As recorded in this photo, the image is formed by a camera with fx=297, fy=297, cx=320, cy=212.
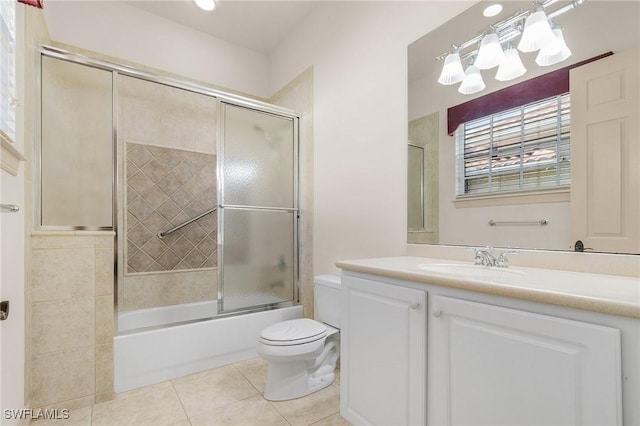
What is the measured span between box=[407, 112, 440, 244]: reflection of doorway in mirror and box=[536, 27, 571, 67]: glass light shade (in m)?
0.51

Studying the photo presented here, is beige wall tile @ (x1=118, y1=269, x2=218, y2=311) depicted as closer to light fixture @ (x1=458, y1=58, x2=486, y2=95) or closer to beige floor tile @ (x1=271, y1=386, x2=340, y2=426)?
beige floor tile @ (x1=271, y1=386, x2=340, y2=426)

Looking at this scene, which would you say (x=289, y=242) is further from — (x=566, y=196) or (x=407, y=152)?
(x=566, y=196)

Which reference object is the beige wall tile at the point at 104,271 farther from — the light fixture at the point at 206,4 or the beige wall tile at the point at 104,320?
the light fixture at the point at 206,4

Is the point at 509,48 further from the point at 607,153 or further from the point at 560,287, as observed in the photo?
the point at 560,287

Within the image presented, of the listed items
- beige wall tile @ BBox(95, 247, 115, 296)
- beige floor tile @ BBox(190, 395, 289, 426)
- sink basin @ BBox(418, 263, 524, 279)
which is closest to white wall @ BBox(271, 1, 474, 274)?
sink basin @ BBox(418, 263, 524, 279)

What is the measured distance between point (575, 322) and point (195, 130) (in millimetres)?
2960

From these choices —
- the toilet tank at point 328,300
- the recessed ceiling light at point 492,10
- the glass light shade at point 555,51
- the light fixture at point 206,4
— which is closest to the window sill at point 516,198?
the glass light shade at point 555,51

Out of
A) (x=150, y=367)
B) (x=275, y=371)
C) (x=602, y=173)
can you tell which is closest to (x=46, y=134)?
(x=150, y=367)

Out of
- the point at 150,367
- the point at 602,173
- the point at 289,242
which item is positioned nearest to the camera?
the point at 602,173

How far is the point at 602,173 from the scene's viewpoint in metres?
1.08

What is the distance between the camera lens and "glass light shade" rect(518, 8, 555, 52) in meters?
1.24

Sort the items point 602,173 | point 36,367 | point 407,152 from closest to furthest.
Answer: point 602,173 < point 36,367 < point 407,152

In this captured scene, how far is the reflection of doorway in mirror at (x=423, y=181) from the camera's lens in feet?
5.47

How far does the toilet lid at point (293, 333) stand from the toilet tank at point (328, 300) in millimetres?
168
